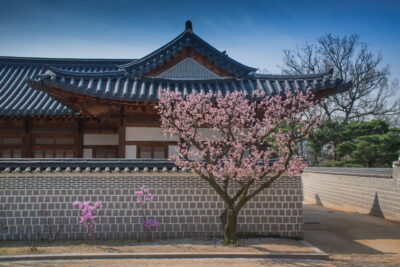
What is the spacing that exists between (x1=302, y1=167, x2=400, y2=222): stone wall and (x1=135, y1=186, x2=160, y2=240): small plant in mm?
10340

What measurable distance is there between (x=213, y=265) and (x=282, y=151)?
335 cm

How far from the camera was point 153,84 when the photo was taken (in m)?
11.3

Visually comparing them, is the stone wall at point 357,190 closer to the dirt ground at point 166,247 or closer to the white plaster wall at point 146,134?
the dirt ground at point 166,247

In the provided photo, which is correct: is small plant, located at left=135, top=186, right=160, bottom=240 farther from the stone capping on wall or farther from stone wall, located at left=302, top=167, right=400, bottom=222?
the stone capping on wall

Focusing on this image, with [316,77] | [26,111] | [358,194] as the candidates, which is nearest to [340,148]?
[358,194]

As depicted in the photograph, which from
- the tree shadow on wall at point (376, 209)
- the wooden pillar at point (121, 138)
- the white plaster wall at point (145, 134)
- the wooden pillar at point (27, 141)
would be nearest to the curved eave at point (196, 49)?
the wooden pillar at point (121, 138)

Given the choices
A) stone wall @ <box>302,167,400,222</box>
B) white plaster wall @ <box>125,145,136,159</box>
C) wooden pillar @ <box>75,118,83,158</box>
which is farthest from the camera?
stone wall @ <box>302,167,400,222</box>

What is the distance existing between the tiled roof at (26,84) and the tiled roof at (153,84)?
270 cm

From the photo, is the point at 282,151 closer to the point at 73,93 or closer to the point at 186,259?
the point at 186,259

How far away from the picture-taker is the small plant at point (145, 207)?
30.6 feet

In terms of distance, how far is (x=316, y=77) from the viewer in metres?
11.4

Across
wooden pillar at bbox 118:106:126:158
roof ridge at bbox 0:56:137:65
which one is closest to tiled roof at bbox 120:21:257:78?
wooden pillar at bbox 118:106:126:158

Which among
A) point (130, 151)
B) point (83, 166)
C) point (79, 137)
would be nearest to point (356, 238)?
point (130, 151)

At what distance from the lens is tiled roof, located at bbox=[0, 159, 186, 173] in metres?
9.63
